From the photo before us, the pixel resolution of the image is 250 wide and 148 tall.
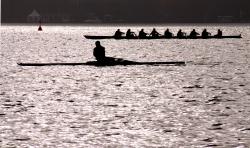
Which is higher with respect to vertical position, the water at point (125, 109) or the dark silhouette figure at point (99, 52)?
the dark silhouette figure at point (99, 52)

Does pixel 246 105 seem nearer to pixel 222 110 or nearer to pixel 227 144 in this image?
pixel 222 110

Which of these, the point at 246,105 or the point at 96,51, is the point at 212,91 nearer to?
the point at 246,105

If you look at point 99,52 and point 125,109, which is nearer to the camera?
point 125,109

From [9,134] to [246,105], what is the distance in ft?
49.6

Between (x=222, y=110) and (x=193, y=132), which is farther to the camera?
(x=222, y=110)

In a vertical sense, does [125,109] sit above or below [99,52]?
Result: below

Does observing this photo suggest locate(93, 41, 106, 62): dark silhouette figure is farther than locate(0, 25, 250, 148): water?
Yes

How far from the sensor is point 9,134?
28922 mm

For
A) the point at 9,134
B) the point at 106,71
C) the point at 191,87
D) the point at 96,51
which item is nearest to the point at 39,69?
the point at 106,71

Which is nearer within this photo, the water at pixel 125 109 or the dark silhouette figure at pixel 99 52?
the water at pixel 125 109

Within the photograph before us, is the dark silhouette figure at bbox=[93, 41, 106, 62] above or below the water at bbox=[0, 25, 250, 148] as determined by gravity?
above

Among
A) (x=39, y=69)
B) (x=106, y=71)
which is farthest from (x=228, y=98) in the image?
(x=39, y=69)

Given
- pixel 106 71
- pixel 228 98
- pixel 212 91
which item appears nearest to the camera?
pixel 228 98

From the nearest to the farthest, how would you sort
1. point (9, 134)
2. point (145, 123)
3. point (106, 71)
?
point (9, 134) < point (145, 123) < point (106, 71)
